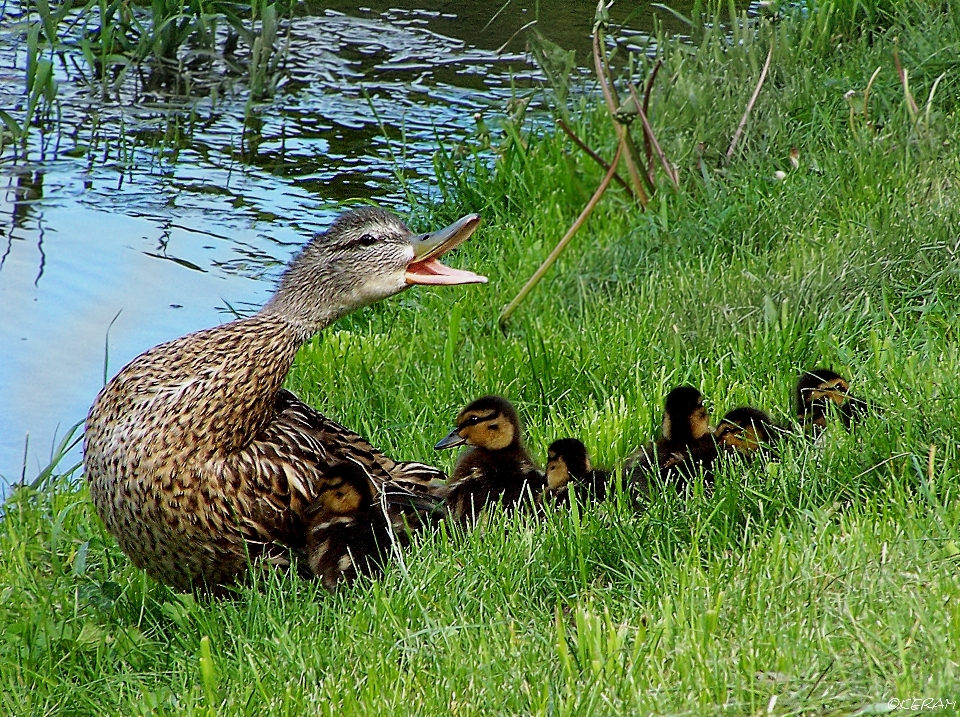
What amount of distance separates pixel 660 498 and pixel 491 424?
0.65 meters

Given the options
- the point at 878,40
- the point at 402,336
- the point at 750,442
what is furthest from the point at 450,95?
the point at 750,442

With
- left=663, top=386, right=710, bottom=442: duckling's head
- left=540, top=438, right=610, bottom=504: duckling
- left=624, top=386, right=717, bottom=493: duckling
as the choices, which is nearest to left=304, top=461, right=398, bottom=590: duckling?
left=540, top=438, right=610, bottom=504: duckling

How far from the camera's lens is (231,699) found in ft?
9.36

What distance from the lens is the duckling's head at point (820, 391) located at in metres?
3.72

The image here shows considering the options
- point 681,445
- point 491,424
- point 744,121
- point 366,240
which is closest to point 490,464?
point 491,424

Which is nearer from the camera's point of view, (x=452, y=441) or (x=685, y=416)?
(x=685, y=416)

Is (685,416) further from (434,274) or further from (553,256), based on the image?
(553,256)

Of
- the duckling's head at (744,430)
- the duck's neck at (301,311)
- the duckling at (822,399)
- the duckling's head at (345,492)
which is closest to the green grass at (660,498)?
the duckling at (822,399)

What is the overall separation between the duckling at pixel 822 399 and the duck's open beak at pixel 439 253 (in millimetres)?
1029

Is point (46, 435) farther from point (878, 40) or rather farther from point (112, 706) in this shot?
point (878, 40)

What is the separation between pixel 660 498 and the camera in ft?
10.9

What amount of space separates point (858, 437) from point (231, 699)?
1.72 meters

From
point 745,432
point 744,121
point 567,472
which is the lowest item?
point 567,472

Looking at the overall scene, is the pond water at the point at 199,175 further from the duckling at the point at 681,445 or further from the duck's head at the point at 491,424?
the duckling at the point at 681,445
